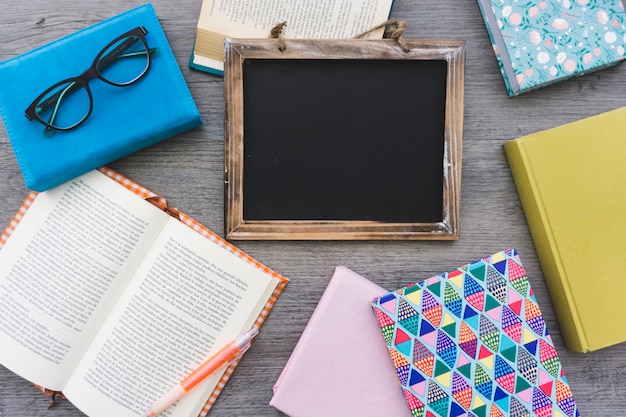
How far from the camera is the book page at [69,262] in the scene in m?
0.71

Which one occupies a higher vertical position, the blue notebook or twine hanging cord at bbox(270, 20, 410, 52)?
twine hanging cord at bbox(270, 20, 410, 52)

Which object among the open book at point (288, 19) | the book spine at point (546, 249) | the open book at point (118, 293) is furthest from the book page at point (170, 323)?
the book spine at point (546, 249)

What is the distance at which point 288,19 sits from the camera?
2.37 ft

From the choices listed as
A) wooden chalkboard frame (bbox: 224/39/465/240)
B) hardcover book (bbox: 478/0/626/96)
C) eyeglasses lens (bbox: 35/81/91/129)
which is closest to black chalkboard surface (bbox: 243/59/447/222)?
wooden chalkboard frame (bbox: 224/39/465/240)

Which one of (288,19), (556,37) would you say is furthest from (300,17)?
(556,37)

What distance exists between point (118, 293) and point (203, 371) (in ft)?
0.56

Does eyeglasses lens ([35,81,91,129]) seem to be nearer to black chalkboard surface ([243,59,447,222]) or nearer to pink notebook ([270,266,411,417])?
black chalkboard surface ([243,59,447,222])

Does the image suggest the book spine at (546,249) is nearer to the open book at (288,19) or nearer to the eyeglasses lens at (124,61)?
the open book at (288,19)

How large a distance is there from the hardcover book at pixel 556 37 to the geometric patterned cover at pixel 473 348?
0.93 feet

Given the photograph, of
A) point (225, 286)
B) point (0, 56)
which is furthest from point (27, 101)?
point (225, 286)

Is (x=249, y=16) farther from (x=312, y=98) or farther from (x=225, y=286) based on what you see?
(x=225, y=286)

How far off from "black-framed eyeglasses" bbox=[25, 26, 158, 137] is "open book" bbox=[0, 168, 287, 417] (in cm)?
9

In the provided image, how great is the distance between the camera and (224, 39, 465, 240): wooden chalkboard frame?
70cm

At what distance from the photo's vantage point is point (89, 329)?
72 cm
